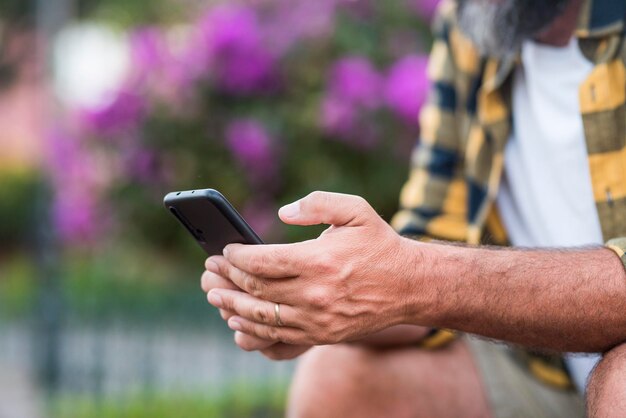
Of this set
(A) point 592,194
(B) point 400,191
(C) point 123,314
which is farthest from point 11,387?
(A) point 592,194

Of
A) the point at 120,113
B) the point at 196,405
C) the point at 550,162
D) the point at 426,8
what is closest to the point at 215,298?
the point at 550,162

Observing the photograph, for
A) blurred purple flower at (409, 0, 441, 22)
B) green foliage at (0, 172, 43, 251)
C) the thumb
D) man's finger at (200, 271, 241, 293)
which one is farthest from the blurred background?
green foliage at (0, 172, 43, 251)

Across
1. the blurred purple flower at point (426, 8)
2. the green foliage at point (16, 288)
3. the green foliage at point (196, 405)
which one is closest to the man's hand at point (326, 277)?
the green foliage at point (196, 405)

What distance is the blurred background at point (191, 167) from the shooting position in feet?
13.9

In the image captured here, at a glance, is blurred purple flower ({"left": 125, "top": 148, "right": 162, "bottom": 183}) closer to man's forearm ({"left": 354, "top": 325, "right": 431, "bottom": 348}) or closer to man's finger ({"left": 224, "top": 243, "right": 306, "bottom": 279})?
man's forearm ({"left": 354, "top": 325, "right": 431, "bottom": 348})

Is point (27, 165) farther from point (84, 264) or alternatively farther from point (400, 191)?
point (400, 191)

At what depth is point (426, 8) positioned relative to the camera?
455 cm

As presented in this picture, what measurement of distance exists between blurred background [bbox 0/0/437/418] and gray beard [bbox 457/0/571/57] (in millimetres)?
1911

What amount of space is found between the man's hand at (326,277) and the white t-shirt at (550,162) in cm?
56

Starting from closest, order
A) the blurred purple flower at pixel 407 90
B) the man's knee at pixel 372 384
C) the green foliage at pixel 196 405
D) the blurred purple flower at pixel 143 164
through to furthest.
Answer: the man's knee at pixel 372 384 < the green foliage at pixel 196 405 < the blurred purple flower at pixel 407 90 < the blurred purple flower at pixel 143 164

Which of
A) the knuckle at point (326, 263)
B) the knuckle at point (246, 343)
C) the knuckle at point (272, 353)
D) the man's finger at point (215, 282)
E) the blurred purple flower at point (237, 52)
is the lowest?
the knuckle at point (272, 353)

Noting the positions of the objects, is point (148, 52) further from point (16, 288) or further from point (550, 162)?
point (550, 162)

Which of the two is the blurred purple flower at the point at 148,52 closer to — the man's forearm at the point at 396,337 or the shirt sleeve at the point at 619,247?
the man's forearm at the point at 396,337

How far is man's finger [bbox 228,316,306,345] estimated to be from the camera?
1.62m
